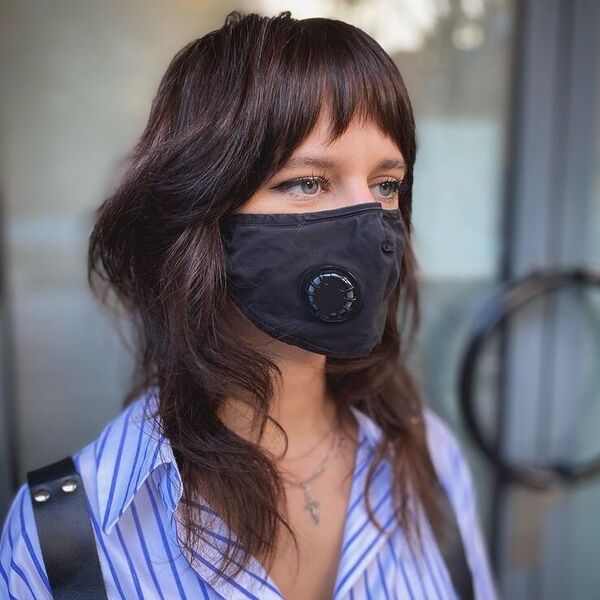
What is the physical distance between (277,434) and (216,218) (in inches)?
13.4

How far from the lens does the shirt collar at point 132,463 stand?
771 mm

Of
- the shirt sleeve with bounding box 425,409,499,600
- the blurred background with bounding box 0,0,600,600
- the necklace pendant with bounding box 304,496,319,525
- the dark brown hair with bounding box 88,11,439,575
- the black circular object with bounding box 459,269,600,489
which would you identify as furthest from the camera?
the black circular object with bounding box 459,269,600,489

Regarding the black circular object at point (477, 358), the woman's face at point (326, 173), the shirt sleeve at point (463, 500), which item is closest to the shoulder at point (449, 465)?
the shirt sleeve at point (463, 500)

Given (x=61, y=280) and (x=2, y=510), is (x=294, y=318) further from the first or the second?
(x=2, y=510)

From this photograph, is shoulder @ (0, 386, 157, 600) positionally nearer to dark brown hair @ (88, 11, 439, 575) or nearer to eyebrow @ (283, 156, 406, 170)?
dark brown hair @ (88, 11, 439, 575)

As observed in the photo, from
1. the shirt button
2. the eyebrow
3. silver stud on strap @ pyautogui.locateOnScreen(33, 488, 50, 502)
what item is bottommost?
silver stud on strap @ pyautogui.locateOnScreen(33, 488, 50, 502)

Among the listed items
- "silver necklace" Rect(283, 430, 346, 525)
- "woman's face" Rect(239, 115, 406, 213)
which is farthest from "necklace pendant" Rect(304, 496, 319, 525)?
"woman's face" Rect(239, 115, 406, 213)

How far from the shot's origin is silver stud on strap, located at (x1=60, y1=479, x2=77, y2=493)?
79 centimetres

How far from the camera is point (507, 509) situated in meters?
1.98

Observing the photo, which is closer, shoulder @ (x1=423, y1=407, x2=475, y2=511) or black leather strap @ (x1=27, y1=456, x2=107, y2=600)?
black leather strap @ (x1=27, y1=456, x2=107, y2=600)

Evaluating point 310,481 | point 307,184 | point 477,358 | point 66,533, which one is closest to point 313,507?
point 310,481

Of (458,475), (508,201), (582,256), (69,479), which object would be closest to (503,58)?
(508,201)

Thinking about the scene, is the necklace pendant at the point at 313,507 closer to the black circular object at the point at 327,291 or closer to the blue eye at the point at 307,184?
the black circular object at the point at 327,291

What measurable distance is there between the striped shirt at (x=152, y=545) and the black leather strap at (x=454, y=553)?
0.03 metres
